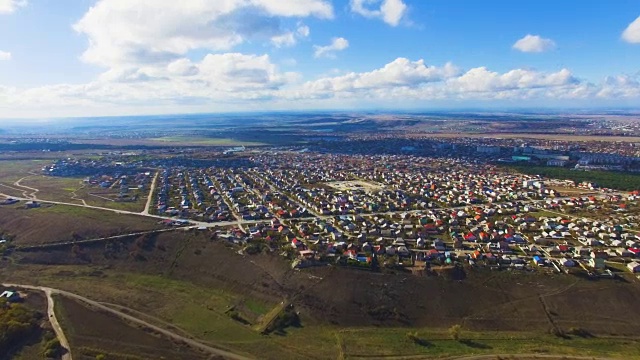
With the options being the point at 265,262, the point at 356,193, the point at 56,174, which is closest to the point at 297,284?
the point at 265,262

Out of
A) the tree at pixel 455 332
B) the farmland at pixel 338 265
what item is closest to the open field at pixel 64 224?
the farmland at pixel 338 265

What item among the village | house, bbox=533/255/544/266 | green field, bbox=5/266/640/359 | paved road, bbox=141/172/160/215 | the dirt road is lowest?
green field, bbox=5/266/640/359

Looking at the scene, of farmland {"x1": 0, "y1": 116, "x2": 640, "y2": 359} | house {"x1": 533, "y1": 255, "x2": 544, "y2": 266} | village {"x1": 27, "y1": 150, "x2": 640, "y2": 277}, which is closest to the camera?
farmland {"x1": 0, "y1": 116, "x2": 640, "y2": 359}

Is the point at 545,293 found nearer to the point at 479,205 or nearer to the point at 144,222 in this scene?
the point at 479,205

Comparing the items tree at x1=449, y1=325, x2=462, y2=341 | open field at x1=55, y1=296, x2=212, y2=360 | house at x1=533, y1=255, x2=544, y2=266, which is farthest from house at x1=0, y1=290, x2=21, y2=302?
house at x1=533, y1=255, x2=544, y2=266

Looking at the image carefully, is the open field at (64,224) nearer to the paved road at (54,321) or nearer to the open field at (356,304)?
the open field at (356,304)

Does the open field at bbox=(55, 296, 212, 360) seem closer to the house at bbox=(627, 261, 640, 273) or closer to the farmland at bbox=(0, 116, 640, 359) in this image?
the farmland at bbox=(0, 116, 640, 359)
